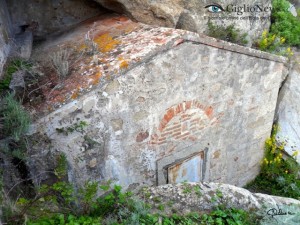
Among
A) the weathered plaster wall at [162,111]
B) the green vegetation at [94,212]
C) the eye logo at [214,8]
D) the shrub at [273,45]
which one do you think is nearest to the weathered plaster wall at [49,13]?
the weathered plaster wall at [162,111]

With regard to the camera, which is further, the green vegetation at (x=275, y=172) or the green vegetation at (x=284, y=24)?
the green vegetation at (x=284, y=24)

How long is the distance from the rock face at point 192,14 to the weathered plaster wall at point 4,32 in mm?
1530

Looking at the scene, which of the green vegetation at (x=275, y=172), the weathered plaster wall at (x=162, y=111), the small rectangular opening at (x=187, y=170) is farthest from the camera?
the green vegetation at (x=275, y=172)

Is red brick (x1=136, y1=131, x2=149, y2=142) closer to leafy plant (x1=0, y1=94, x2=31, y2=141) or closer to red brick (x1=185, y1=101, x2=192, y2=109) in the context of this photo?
red brick (x1=185, y1=101, x2=192, y2=109)

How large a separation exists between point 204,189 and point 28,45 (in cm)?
343

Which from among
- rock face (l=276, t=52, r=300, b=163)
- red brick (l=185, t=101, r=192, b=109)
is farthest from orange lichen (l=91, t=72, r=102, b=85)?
rock face (l=276, t=52, r=300, b=163)

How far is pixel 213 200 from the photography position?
3.88 metres

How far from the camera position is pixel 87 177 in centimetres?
466

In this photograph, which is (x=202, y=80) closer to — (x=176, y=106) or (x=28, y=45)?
(x=176, y=106)

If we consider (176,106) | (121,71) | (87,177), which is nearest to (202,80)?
(176,106)

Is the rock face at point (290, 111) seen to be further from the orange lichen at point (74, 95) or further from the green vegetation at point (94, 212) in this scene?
the orange lichen at point (74, 95)

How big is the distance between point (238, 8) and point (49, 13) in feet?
12.2

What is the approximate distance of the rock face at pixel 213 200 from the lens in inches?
149

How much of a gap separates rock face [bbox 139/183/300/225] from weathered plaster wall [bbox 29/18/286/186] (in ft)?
3.39
